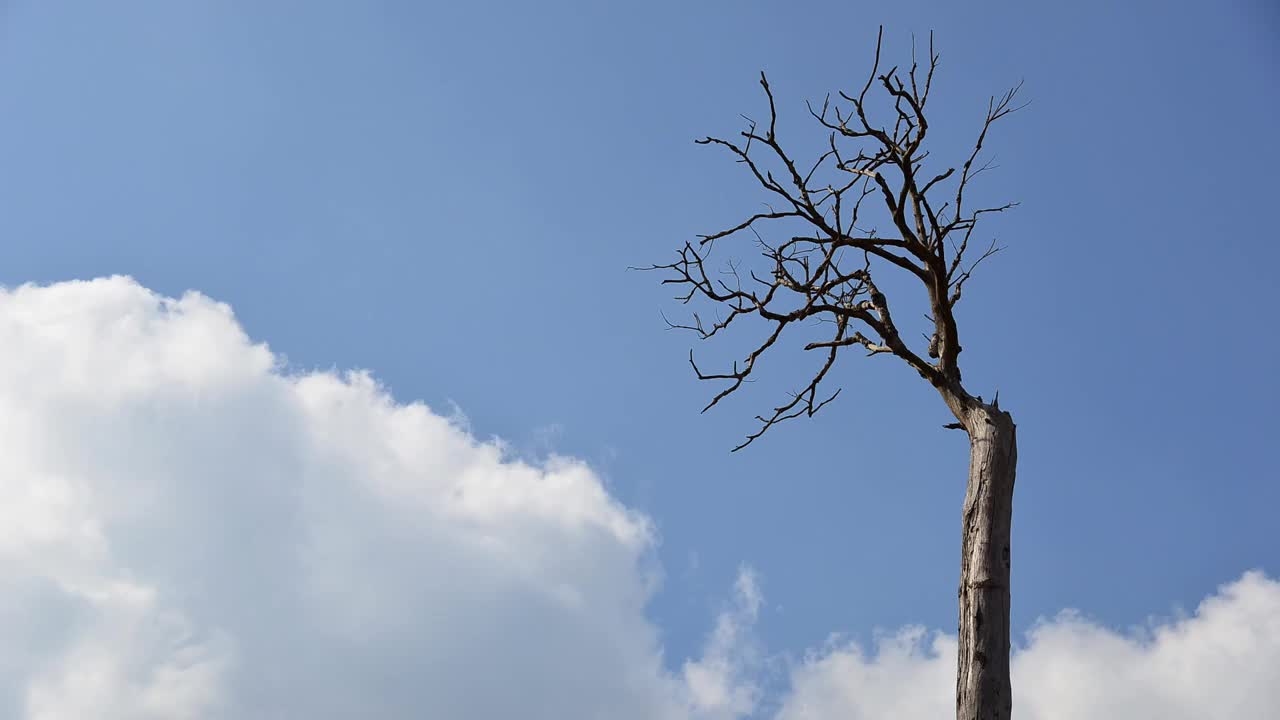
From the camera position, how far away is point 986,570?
481 cm

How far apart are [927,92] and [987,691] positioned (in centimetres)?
360

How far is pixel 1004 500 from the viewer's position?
4996 mm

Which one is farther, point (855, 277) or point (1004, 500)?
point (855, 277)

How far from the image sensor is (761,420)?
6.23 metres

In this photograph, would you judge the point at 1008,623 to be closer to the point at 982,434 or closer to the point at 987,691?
the point at 987,691

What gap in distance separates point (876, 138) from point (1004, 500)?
2.43 m

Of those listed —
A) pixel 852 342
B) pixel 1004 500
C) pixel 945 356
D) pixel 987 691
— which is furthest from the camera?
pixel 852 342

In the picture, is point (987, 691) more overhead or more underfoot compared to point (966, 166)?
more underfoot

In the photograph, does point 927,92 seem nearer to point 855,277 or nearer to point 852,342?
point 855,277

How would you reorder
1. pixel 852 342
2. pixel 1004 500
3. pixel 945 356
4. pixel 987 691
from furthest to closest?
pixel 852 342 < pixel 945 356 < pixel 1004 500 < pixel 987 691

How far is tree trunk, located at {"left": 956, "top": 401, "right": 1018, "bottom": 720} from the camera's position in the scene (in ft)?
15.0

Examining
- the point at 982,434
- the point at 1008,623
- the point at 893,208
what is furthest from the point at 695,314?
the point at 1008,623

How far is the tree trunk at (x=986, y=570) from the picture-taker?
458cm

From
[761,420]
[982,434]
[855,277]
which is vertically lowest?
[982,434]
